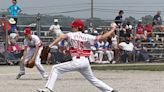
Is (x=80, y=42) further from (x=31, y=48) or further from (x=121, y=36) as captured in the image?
(x=121, y=36)

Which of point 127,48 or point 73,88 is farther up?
point 73,88

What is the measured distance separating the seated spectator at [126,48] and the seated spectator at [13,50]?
6.26 metres

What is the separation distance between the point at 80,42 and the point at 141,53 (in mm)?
19423

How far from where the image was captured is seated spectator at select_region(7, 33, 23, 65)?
1025 inches

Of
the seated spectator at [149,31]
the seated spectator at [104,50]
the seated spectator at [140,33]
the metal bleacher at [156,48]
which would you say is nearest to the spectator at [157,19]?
the metal bleacher at [156,48]

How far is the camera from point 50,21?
93.2ft

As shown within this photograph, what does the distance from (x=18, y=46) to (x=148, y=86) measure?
12929mm

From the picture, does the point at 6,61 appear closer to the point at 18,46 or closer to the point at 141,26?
the point at 18,46

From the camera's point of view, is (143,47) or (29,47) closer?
(29,47)

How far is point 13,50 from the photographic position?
26219 mm

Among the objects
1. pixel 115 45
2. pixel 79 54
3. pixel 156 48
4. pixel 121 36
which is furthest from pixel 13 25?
pixel 79 54

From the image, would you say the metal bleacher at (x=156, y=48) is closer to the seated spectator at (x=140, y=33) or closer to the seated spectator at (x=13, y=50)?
the seated spectator at (x=140, y=33)

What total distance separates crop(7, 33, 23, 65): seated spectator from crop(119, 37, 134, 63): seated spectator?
626 centimetres

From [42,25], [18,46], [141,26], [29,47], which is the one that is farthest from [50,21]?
[29,47]
